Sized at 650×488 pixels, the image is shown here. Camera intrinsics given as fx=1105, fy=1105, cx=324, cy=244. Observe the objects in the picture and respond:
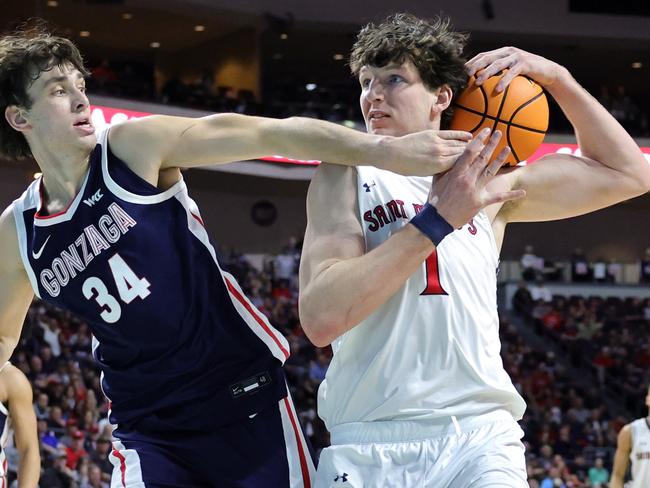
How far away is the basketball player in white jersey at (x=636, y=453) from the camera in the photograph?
369 inches

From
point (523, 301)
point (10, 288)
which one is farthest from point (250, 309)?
point (523, 301)

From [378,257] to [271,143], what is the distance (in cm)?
68

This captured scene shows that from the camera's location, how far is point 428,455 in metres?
3.26

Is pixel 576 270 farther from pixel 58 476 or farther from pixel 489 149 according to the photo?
pixel 489 149

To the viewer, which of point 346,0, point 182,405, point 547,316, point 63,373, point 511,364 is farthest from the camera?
point 346,0

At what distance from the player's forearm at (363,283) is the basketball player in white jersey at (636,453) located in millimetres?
6804

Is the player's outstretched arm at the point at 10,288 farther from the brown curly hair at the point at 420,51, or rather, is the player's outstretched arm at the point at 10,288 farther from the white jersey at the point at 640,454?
the white jersey at the point at 640,454

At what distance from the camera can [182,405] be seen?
3.87 m

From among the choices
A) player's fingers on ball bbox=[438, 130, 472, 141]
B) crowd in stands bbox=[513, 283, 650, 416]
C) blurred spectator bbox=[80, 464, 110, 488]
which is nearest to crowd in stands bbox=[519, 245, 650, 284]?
crowd in stands bbox=[513, 283, 650, 416]

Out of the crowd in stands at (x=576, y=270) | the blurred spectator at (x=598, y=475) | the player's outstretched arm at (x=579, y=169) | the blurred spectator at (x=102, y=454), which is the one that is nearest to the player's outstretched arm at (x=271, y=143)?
the player's outstretched arm at (x=579, y=169)

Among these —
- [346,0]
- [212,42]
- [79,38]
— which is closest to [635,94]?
[346,0]

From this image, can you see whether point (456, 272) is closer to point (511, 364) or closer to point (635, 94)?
point (511, 364)

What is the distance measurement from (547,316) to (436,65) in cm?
2007

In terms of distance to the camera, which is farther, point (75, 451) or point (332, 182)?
point (75, 451)
